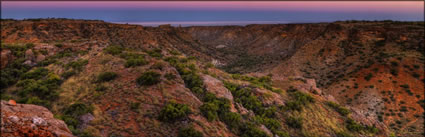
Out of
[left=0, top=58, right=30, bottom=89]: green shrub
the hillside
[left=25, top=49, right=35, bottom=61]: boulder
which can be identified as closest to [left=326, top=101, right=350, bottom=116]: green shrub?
the hillside

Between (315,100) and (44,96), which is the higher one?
(44,96)

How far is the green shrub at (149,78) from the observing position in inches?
503

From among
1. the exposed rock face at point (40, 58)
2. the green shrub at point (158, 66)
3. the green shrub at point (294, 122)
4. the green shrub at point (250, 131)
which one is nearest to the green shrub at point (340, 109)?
the green shrub at point (294, 122)

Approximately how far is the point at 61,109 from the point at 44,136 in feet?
21.6

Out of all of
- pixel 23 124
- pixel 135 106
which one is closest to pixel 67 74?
pixel 135 106

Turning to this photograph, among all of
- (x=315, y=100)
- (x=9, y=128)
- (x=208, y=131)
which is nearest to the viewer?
(x=9, y=128)

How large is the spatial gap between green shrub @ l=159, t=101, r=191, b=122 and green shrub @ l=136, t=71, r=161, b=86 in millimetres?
2655

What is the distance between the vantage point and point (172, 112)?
406 inches

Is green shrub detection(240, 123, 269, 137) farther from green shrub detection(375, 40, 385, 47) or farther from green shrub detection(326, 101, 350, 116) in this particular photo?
green shrub detection(375, 40, 385, 47)

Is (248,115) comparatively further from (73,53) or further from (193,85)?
(73,53)

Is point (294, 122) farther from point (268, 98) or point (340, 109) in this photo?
point (340, 109)

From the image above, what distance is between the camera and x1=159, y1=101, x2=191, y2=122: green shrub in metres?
10.2

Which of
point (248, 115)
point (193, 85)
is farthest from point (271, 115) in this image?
point (193, 85)

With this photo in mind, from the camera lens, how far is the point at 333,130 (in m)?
16.9
